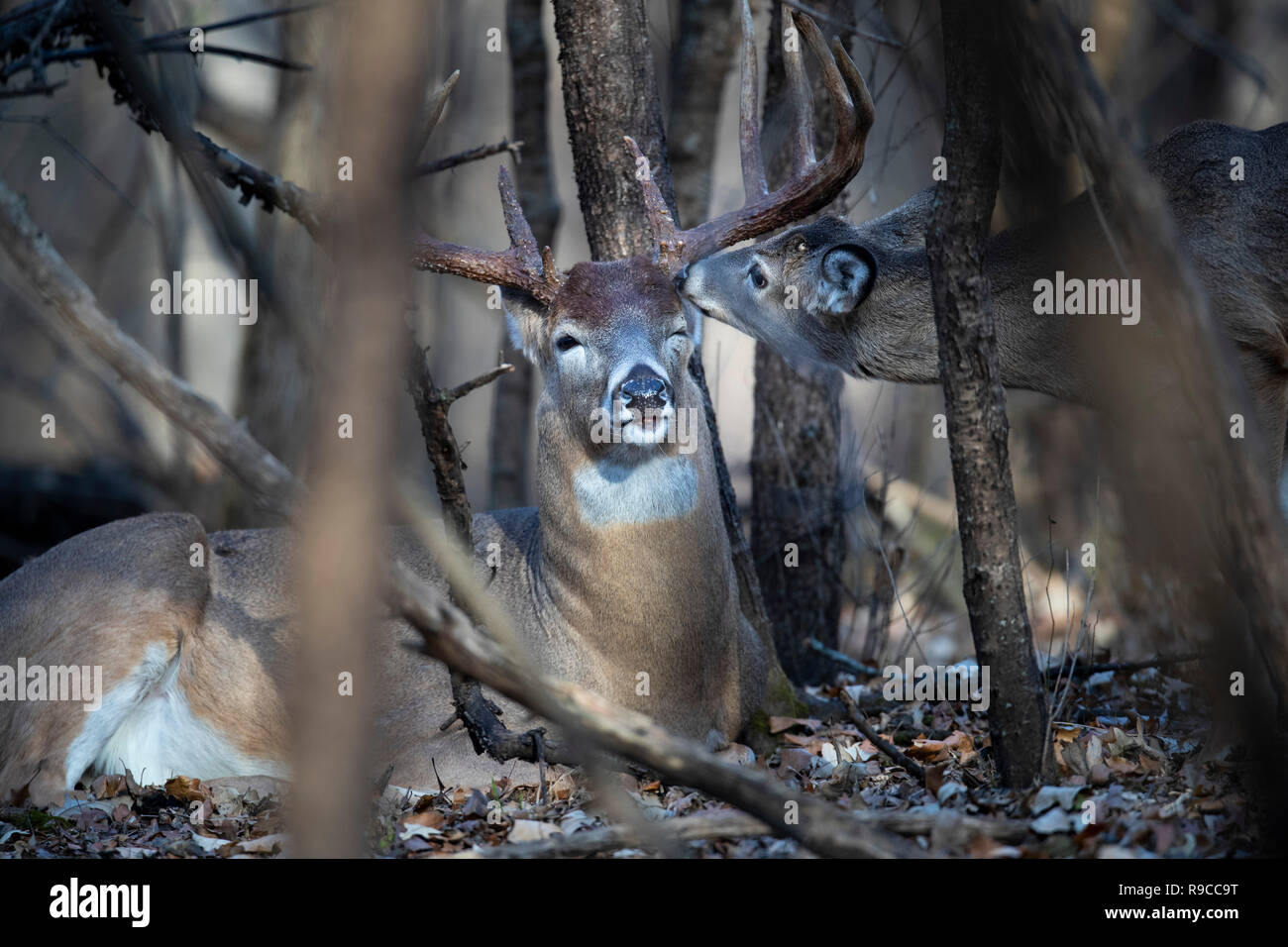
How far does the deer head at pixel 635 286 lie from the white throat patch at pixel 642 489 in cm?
6

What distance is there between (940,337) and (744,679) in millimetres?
2148

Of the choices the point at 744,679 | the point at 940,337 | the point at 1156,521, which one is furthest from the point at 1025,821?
the point at 744,679

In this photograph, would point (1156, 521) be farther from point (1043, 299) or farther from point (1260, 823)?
point (1043, 299)

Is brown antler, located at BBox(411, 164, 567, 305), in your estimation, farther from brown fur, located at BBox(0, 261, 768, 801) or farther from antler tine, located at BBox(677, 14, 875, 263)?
antler tine, located at BBox(677, 14, 875, 263)

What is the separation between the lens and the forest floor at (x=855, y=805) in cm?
383

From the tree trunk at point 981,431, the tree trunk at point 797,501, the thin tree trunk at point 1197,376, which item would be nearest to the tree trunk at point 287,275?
the tree trunk at point 797,501

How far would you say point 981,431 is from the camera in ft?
16.0

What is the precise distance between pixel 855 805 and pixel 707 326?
33.9 feet

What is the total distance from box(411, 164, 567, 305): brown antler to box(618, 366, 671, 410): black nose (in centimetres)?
94

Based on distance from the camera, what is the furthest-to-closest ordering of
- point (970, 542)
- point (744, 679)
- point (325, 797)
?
point (744, 679) < point (970, 542) < point (325, 797)

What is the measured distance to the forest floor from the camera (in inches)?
151

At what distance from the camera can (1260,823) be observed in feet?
12.1

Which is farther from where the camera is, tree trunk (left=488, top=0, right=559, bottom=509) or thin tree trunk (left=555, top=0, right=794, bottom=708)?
tree trunk (left=488, top=0, right=559, bottom=509)

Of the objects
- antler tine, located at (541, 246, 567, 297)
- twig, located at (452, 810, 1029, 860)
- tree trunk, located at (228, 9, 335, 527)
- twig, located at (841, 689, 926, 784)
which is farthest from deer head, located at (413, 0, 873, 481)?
tree trunk, located at (228, 9, 335, 527)
